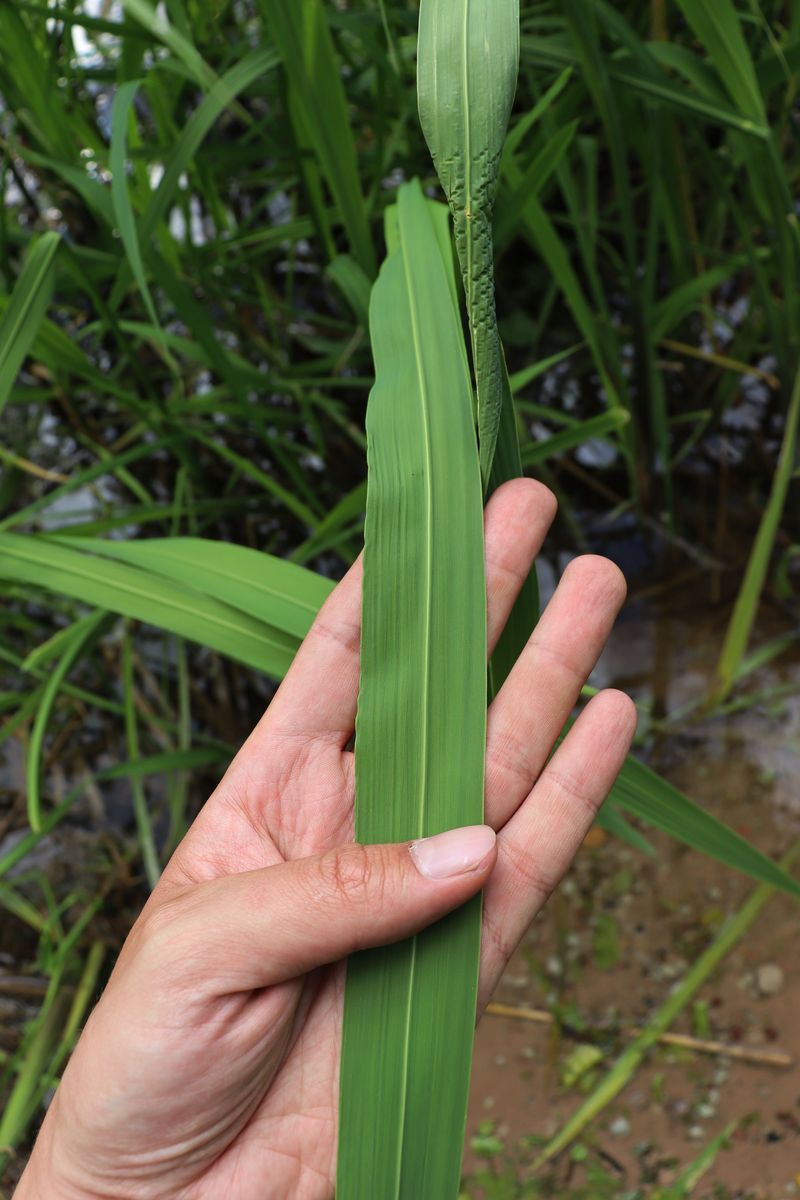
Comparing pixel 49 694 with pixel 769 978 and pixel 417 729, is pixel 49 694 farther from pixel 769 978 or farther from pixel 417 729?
pixel 769 978

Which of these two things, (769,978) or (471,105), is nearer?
(471,105)

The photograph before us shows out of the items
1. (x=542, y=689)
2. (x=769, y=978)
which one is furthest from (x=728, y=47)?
(x=769, y=978)

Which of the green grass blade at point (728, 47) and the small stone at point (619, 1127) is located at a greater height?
the green grass blade at point (728, 47)

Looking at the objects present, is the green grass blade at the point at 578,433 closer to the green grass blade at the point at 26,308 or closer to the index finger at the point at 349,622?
the index finger at the point at 349,622

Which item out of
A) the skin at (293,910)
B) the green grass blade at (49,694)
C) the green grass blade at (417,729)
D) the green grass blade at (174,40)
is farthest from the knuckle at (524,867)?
the green grass blade at (174,40)

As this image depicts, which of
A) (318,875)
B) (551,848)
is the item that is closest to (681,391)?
(551,848)
